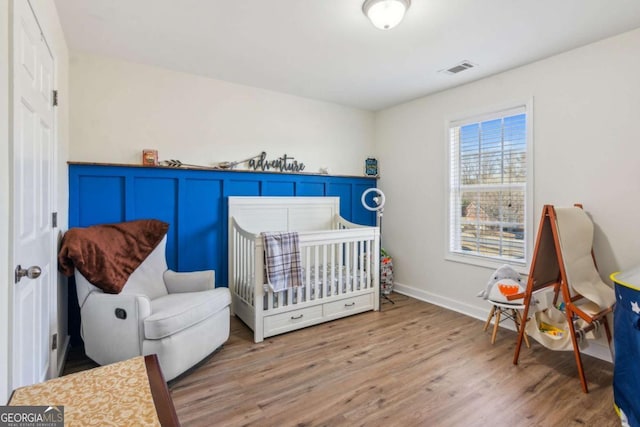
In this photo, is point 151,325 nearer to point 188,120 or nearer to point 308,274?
point 308,274

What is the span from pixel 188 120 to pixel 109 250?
54.8 inches

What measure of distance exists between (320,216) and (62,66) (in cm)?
263

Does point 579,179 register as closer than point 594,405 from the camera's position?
No

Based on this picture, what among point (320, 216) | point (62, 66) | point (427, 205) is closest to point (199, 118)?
point (62, 66)

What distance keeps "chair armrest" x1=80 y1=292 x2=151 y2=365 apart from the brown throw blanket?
0.13m

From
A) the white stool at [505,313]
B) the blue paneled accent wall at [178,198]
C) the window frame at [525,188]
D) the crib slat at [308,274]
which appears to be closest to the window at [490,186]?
the window frame at [525,188]

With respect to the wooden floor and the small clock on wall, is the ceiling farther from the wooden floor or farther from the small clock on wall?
the wooden floor

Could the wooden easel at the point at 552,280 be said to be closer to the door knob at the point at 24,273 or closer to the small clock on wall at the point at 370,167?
the small clock on wall at the point at 370,167

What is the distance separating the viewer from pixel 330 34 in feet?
7.47

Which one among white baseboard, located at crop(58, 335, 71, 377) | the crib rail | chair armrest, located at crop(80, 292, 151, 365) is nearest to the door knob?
chair armrest, located at crop(80, 292, 151, 365)

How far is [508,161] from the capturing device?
9.66ft

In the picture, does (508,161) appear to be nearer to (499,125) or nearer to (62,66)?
(499,125)

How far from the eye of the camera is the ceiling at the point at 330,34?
6.43 feet

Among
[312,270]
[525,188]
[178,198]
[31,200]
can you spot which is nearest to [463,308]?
[525,188]
